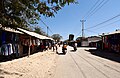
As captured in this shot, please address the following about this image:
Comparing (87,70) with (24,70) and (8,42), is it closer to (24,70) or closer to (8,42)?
(24,70)

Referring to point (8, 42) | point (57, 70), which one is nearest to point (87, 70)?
point (57, 70)

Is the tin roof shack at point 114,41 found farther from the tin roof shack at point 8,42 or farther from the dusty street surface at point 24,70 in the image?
the dusty street surface at point 24,70

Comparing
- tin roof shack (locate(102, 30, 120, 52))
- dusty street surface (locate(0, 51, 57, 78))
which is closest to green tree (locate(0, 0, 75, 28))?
dusty street surface (locate(0, 51, 57, 78))

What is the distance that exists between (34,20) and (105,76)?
5.56 metres

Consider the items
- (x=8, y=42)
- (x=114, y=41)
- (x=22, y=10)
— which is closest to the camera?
(x=22, y=10)

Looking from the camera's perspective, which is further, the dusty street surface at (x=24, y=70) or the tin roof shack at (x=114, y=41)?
the tin roof shack at (x=114, y=41)

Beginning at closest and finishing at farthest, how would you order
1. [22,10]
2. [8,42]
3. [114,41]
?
[22,10], [8,42], [114,41]

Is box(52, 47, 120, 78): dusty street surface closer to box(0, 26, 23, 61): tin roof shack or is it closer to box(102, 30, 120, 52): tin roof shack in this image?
box(0, 26, 23, 61): tin roof shack

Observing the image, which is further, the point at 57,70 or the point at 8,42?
the point at 8,42

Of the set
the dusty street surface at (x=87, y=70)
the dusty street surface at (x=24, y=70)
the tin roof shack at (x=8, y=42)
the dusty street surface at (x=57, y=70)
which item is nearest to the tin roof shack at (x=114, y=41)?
the dusty street surface at (x=87, y=70)

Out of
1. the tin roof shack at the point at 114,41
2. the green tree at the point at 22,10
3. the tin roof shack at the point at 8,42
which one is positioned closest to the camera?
the green tree at the point at 22,10

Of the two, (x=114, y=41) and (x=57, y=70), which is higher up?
(x=114, y=41)

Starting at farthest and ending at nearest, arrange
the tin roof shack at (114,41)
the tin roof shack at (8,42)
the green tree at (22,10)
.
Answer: the tin roof shack at (114,41)
the tin roof shack at (8,42)
the green tree at (22,10)

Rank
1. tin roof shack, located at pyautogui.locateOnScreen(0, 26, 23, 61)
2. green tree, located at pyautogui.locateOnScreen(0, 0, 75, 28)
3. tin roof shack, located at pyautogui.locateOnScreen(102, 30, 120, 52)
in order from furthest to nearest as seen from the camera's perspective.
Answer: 1. tin roof shack, located at pyautogui.locateOnScreen(102, 30, 120, 52)
2. tin roof shack, located at pyautogui.locateOnScreen(0, 26, 23, 61)
3. green tree, located at pyautogui.locateOnScreen(0, 0, 75, 28)
